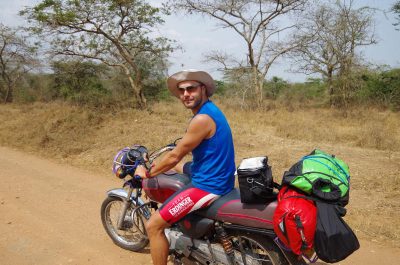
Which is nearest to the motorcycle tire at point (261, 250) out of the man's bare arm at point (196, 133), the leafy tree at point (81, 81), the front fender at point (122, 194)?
the man's bare arm at point (196, 133)

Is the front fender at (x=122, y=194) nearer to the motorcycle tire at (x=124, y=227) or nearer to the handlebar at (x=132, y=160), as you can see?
the motorcycle tire at (x=124, y=227)

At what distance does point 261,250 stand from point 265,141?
6.88 m

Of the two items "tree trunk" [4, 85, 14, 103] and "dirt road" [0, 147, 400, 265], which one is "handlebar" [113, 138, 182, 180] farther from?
"tree trunk" [4, 85, 14, 103]

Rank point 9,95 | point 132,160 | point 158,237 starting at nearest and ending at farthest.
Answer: point 158,237
point 132,160
point 9,95

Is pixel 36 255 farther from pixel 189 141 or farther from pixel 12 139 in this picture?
pixel 12 139

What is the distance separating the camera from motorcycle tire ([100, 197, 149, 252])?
3.86 m

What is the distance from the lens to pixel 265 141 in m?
9.69

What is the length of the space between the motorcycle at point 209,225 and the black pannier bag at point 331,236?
378mm

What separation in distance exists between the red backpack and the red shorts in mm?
624

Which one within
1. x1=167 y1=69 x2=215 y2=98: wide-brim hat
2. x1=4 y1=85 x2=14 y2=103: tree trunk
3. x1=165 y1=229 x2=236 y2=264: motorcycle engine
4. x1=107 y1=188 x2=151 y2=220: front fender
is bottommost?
x1=165 y1=229 x2=236 y2=264: motorcycle engine

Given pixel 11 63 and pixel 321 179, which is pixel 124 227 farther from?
pixel 11 63

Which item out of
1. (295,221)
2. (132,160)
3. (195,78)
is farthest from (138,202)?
(295,221)

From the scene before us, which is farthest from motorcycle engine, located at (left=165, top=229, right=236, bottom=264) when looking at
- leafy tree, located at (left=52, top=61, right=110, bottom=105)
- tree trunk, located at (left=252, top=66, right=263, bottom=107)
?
tree trunk, located at (left=252, top=66, right=263, bottom=107)

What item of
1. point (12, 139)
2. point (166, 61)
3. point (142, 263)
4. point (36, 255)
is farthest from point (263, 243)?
point (166, 61)
